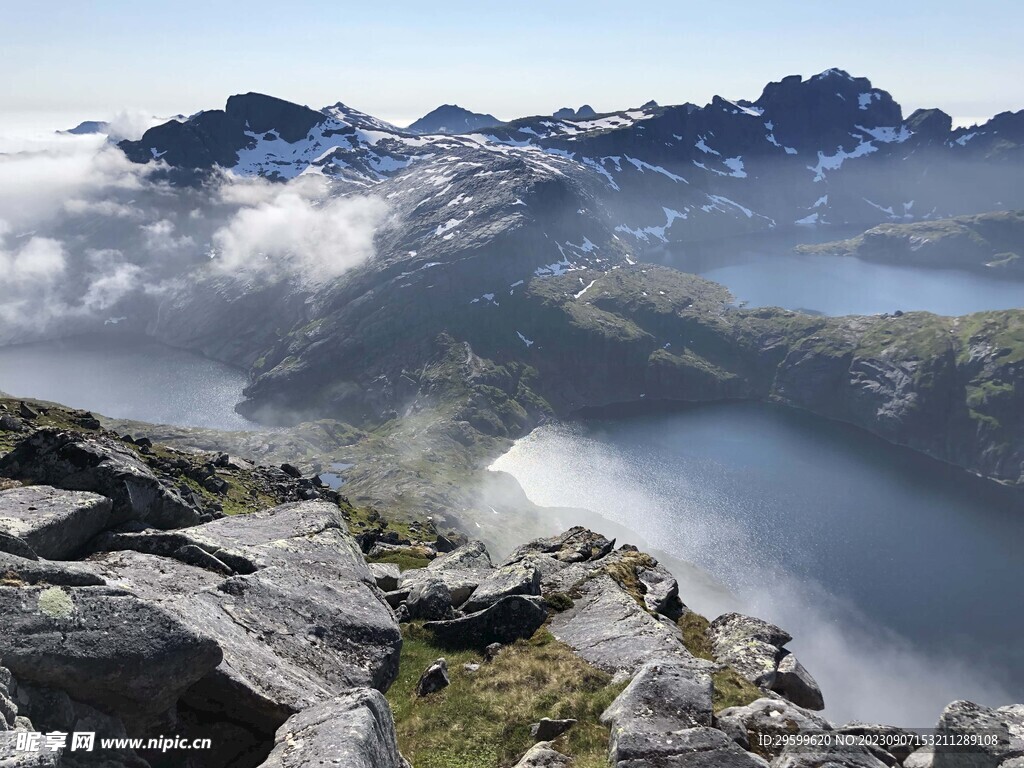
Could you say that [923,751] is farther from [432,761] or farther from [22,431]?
[22,431]

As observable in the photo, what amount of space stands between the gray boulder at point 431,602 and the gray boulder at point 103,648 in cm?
1683

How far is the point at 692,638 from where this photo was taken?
111ft

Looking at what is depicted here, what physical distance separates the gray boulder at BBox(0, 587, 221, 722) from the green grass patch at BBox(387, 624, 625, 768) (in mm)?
8779

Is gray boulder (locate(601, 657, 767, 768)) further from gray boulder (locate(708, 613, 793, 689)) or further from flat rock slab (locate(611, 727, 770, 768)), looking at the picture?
gray boulder (locate(708, 613, 793, 689))

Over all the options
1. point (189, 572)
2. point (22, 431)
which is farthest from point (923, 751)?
point (22, 431)

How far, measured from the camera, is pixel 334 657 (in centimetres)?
2344

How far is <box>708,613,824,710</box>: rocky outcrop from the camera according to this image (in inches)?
1182

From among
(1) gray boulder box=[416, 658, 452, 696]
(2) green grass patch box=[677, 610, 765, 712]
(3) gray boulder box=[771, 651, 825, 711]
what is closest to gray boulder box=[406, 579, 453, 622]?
(1) gray boulder box=[416, 658, 452, 696]

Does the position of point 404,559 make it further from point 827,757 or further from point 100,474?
point 827,757

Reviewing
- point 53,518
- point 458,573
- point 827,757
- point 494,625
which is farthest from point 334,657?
point 458,573

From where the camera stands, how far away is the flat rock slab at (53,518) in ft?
74.3

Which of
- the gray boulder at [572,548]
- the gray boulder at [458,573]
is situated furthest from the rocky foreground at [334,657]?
the gray boulder at [572,548]

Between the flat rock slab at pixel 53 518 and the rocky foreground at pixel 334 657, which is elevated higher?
the flat rock slab at pixel 53 518

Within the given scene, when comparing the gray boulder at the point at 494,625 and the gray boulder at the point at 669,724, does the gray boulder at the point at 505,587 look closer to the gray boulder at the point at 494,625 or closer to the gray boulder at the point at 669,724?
the gray boulder at the point at 494,625
